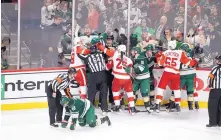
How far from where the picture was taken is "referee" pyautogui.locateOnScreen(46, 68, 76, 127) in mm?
8680

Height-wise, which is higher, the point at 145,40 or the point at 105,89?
the point at 145,40

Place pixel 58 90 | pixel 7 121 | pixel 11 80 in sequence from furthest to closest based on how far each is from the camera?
pixel 11 80 → pixel 7 121 → pixel 58 90

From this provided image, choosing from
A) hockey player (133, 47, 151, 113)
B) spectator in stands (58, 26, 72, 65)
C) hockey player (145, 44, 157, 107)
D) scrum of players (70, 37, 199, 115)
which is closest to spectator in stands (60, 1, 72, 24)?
spectator in stands (58, 26, 72, 65)

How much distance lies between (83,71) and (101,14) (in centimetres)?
117

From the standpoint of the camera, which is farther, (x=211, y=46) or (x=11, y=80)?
(x=211, y=46)

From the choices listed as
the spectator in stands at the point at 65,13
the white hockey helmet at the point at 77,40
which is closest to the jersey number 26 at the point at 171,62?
the white hockey helmet at the point at 77,40

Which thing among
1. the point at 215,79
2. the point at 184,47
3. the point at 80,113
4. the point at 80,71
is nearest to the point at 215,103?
the point at 215,79

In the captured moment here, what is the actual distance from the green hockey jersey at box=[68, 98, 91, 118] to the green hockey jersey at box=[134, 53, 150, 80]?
167 cm

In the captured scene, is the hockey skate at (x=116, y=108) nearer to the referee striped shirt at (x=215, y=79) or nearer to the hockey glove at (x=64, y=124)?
the hockey glove at (x=64, y=124)

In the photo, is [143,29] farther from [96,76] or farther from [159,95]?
[96,76]

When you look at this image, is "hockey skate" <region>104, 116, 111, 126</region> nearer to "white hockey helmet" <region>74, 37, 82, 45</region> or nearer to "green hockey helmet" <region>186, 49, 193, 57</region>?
"white hockey helmet" <region>74, 37, 82, 45</region>

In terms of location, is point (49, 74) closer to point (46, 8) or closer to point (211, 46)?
point (46, 8)

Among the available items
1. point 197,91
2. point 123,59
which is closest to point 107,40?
point 123,59

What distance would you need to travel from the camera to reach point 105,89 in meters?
9.90
